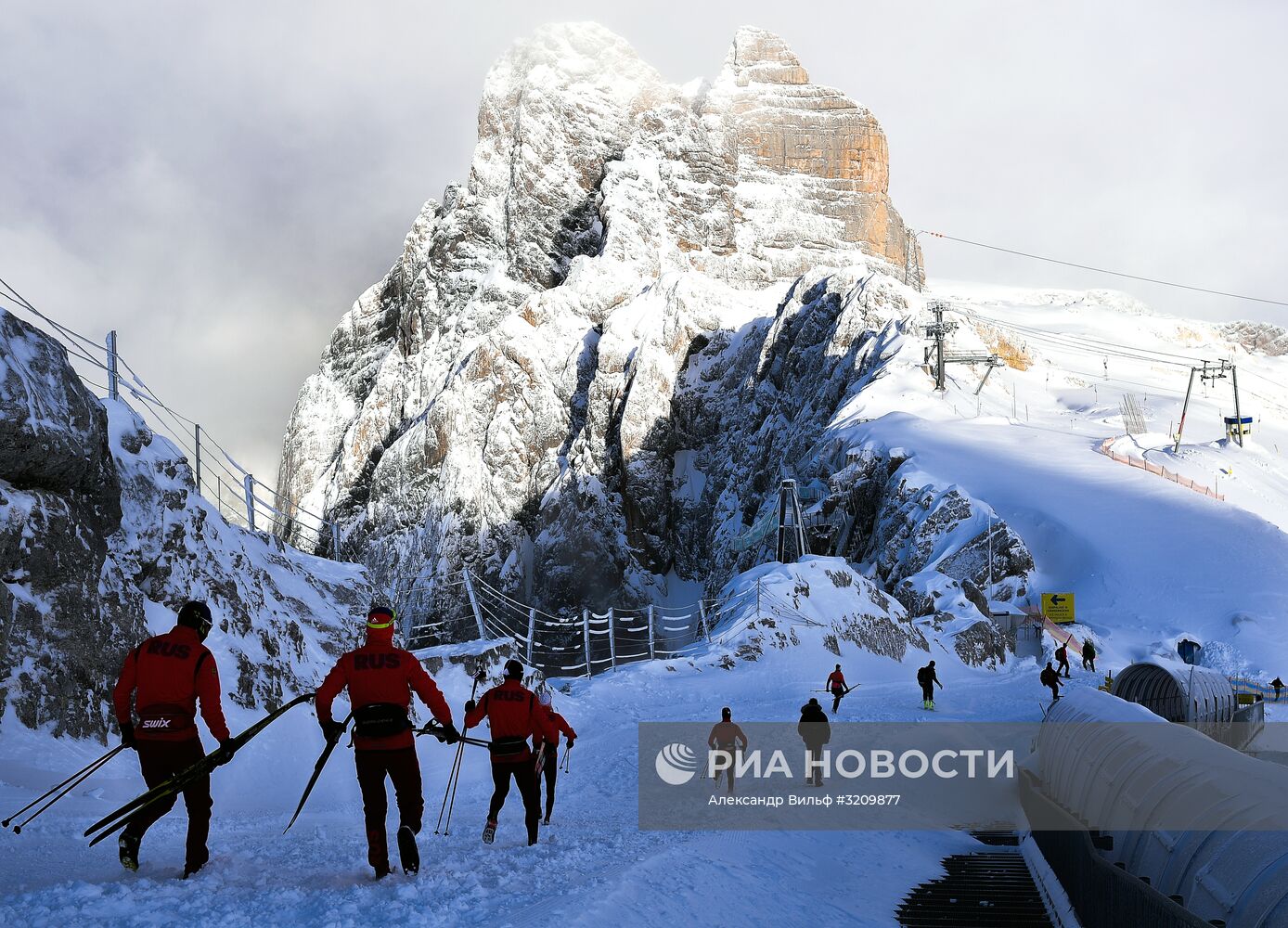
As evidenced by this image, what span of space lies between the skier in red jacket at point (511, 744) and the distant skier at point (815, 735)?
18.9 feet

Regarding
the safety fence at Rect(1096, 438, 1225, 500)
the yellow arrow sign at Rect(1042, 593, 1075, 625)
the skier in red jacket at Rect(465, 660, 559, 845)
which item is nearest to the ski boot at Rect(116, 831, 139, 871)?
the skier in red jacket at Rect(465, 660, 559, 845)

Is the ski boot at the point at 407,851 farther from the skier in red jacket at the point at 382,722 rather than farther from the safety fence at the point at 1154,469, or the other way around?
the safety fence at the point at 1154,469

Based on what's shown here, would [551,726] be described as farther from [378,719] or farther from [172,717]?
[172,717]

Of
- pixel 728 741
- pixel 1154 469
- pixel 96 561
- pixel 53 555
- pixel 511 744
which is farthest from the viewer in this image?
pixel 1154 469

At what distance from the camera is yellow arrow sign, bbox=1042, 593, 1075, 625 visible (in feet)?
132

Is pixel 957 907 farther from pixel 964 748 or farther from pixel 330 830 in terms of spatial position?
pixel 964 748

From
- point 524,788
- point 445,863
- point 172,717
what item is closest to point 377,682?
point 172,717

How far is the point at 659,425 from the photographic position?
→ 97.1 m

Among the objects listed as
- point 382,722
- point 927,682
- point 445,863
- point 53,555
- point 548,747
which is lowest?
point 927,682

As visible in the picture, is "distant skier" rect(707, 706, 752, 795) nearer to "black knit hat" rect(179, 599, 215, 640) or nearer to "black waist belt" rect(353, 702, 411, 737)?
"black waist belt" rect(353, 702, 411, 737)

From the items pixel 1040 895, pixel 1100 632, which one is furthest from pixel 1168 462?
pixel 1040 895

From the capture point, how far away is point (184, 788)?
233 inches

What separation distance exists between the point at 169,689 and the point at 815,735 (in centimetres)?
886

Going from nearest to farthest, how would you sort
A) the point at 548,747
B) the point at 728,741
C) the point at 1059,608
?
1. the point at 548,747
2. the point at 728,741
3. the point at 1059,608
